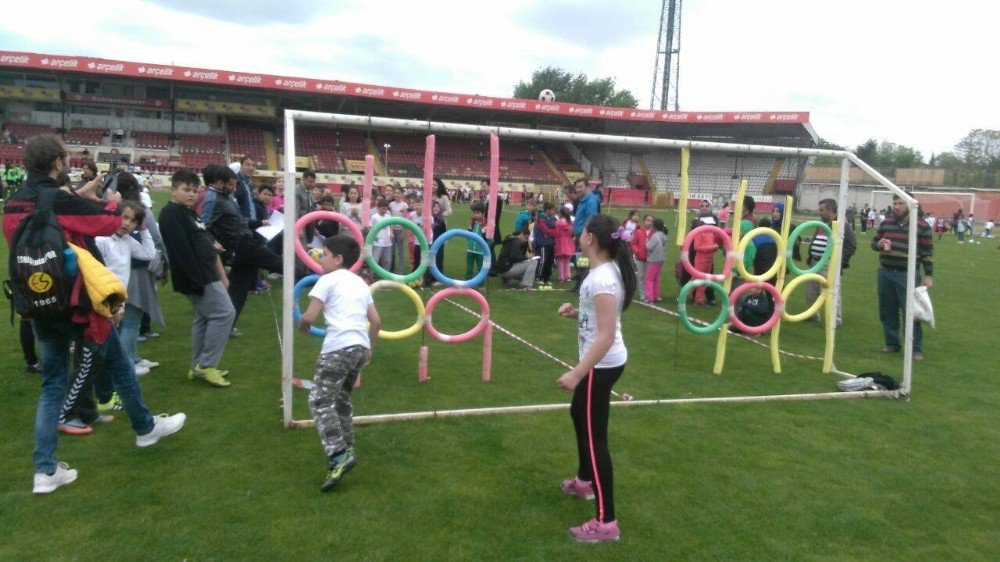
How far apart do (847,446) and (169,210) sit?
578cm

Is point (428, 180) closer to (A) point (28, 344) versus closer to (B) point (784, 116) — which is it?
(A) point (28, 344)

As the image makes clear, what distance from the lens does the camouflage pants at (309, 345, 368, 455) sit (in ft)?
14.2

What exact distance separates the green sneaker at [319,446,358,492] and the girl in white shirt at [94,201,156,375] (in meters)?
2.48

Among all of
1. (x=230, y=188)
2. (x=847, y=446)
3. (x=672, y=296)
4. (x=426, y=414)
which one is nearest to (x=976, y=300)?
(x=672, y=296)

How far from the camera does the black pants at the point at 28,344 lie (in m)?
6.06

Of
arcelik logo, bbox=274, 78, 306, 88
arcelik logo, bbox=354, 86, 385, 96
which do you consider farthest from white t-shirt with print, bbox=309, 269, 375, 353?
arcelik logo, bbox=274, 78, 306, 88

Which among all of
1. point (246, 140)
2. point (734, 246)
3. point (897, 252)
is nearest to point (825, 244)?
point (897, 252)

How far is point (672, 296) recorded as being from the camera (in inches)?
504

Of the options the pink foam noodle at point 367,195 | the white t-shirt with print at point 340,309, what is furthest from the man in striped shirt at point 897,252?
the white t-shirt with print at point 340,309

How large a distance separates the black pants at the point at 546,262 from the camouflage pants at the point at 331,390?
8.66 meters

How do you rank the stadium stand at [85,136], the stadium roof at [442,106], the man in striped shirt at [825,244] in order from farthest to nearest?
the stadium stand at [85,136], the stadium roof at [442,106], the man in striped shirt at [825,244]

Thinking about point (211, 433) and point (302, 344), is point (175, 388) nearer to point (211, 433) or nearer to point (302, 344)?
point (211, 433)

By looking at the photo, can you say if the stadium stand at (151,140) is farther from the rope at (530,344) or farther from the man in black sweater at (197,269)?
the man in black sweater at (197,269)

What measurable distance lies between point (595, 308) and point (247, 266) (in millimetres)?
4414
